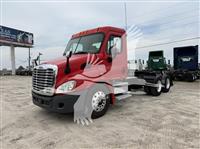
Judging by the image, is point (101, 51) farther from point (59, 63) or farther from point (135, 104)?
point (135, 104)

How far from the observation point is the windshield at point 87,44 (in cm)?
522

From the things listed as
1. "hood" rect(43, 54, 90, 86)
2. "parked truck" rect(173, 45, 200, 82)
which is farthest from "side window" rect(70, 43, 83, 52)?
"parked truck" rect(173, 45, 200, 82)

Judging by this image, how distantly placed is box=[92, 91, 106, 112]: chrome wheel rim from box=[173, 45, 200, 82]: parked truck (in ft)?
34.2

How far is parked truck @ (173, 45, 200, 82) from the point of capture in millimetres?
13438

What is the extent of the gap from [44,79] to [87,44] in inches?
66.7

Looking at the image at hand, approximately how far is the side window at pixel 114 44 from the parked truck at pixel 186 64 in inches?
378

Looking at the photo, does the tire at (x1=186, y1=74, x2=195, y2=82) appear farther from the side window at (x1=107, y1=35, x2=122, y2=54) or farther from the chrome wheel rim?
the chrome wheel rim

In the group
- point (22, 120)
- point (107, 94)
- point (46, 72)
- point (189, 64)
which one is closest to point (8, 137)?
point (22, 120)

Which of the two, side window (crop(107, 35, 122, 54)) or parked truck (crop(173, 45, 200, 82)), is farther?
parked truck (crop(173, 45, 200, 82))

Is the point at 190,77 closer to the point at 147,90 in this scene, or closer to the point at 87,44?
the point at 147,90

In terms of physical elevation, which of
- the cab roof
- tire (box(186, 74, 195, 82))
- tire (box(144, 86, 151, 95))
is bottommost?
tire (box(144, 86, 151, 95))

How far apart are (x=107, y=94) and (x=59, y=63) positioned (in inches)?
61.3

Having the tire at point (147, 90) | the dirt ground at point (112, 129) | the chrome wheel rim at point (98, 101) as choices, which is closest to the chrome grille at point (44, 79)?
the dirt ground at point (112, 129)

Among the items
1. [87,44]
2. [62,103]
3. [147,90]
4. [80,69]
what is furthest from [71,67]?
[147,90]
